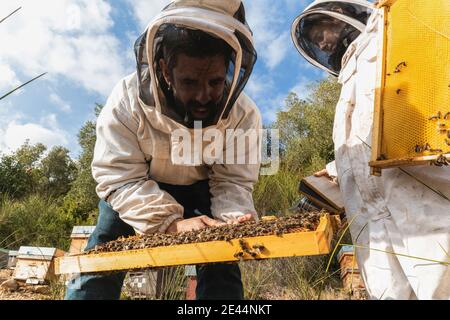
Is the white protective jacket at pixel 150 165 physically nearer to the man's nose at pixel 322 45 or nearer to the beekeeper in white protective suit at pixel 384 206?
the beekeeper in white protective suit at pixel 384 206

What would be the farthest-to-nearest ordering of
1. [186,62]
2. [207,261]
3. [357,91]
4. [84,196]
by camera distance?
[84,196] < [357,91] < [186,62] < [207,261]

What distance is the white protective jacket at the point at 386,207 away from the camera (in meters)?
2.21

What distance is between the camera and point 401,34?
2.54 m

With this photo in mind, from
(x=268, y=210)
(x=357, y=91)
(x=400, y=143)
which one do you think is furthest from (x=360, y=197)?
(x=268, y=210)

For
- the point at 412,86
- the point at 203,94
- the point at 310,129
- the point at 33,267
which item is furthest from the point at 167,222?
the point at 310,129

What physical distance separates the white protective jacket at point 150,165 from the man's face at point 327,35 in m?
1.48

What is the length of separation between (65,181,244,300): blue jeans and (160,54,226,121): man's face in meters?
0.62

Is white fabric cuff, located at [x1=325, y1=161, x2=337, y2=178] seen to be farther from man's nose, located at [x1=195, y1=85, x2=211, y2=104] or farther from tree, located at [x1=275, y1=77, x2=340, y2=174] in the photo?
tree, located at [x1=275, y1=77, x2=340, y2=174]

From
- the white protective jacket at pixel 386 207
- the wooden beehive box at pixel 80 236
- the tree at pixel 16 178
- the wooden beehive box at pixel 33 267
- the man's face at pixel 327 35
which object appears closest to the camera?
the white protective jacket at pixel 386 207

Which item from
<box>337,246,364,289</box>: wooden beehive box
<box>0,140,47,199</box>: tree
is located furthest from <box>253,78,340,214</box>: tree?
<box>0,140,47,199</box>: tree

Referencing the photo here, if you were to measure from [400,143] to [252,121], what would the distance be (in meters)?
1.04

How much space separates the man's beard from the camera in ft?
8.48

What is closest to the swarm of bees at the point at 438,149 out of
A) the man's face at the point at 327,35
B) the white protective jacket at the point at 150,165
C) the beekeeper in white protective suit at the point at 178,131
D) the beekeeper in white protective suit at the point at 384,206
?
the beekeeper in white protective suit at the point at 384,206

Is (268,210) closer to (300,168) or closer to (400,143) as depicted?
(300,168)
